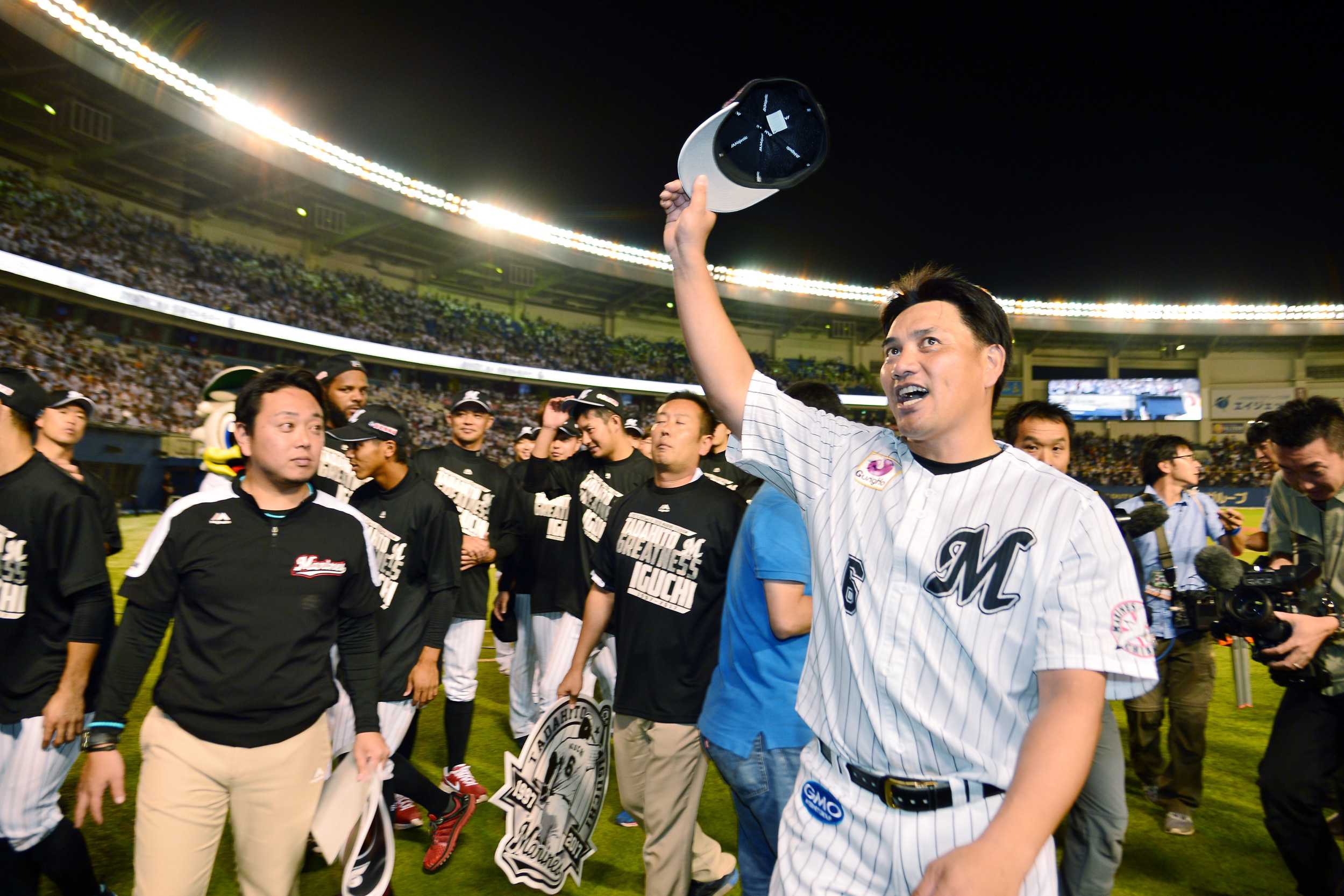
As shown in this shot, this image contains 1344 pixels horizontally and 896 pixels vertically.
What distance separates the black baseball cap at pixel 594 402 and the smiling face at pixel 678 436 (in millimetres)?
1983

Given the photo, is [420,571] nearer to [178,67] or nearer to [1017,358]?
[178,67]

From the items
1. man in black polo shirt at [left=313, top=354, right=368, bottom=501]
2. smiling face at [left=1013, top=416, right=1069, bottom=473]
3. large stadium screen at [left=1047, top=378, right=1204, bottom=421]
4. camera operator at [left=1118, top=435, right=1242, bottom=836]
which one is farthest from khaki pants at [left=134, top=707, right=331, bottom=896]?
large stadium screen at [left=1047, top=378, right=1204, bottom=421]

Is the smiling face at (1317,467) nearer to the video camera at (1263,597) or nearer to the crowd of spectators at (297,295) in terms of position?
the video camera at (1263,597)

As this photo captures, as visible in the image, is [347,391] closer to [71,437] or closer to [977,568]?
[71,437]

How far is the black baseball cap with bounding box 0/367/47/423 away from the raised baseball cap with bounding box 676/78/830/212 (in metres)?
3.27

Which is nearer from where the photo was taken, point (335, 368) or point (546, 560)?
point (335, 368)

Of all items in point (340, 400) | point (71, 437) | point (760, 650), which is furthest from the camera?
point (71, 437)

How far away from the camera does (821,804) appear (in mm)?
1697

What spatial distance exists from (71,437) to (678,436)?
540cm

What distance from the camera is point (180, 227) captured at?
84.4ft

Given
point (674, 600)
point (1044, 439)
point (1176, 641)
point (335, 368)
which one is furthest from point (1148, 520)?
point (335, 368)

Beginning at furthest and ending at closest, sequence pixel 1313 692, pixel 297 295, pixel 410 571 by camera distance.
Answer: pixel 297 295, pixel 410 571, pixel 1313 692

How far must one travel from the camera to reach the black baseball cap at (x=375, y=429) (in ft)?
13.4

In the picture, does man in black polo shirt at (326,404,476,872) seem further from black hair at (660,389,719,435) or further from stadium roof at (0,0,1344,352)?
stadium roof at (0,0,1344,352)
